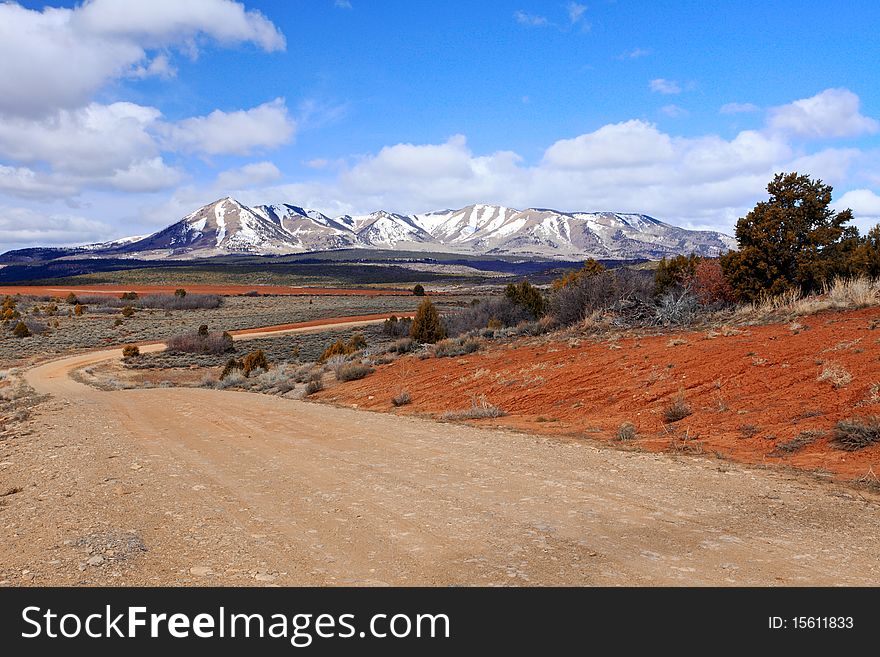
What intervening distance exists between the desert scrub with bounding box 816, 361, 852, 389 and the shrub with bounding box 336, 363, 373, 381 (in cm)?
1493

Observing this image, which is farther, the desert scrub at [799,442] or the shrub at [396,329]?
the shrub at [396,329]

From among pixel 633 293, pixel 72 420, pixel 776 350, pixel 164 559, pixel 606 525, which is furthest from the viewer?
pixel 633 293

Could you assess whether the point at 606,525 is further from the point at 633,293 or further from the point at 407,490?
the point at 633,293

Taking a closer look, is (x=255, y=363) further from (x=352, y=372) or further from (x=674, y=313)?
(x=674, y=313)

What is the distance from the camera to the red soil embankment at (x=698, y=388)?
31.9ft

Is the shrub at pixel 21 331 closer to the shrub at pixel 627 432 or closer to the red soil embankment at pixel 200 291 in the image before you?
the red soil embankment at pixel 200 291

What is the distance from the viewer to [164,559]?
543cm

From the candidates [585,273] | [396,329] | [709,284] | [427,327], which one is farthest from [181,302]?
[709,284]

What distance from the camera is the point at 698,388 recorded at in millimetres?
12625

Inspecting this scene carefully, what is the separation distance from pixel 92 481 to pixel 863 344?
13.8 metres

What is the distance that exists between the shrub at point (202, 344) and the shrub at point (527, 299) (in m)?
21.1

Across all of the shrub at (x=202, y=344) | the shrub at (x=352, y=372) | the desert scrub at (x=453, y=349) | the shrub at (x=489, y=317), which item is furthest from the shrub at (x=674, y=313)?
the shrub at (x=202, y=344)

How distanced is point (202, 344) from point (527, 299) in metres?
23.8
